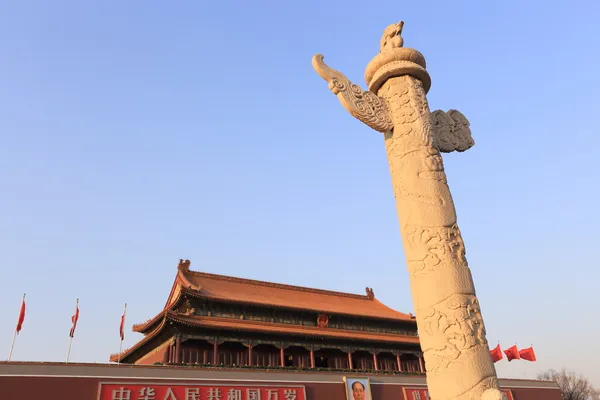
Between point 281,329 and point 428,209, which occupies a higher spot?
point 281,329

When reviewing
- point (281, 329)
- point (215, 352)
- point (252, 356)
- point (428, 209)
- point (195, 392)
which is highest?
point (281, 329)

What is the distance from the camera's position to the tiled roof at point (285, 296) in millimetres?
19328

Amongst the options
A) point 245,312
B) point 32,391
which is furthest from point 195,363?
point 32,391

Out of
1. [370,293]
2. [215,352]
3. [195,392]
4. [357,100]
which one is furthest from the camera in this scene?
[370,293]

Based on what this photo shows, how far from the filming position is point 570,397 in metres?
40.4

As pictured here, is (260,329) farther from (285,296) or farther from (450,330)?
(450,330)

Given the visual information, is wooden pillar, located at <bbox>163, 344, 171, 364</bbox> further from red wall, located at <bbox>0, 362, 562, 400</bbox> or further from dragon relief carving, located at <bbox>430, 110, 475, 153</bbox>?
dragon relief carving, located at <bbox>430, 110, 475, 153</bbox>

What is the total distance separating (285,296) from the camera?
21875mm

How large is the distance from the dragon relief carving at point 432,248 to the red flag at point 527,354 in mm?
19229

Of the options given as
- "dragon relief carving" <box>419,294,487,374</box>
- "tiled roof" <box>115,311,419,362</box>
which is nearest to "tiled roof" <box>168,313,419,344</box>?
"tiled roof" <box>115,311,419,362</box>

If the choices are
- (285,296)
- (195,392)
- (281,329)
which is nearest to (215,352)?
(281,329)

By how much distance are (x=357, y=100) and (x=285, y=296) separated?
1739cm

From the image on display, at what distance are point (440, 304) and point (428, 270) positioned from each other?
342 millimetres

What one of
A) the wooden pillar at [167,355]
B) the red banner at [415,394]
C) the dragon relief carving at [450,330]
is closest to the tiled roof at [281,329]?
the wooden pillar at [167,355]
